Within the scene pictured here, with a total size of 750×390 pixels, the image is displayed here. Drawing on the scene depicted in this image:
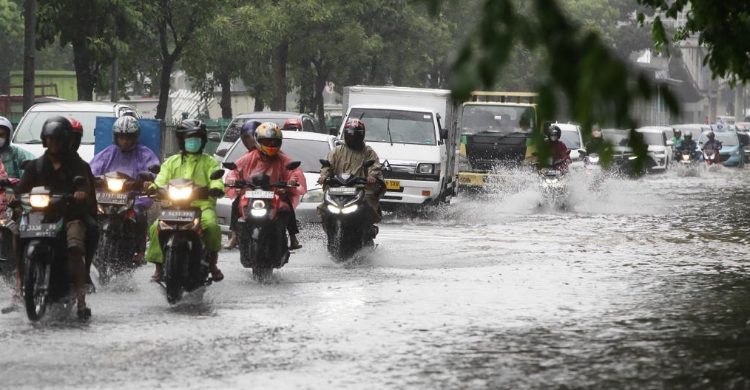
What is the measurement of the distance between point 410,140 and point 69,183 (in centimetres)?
1306

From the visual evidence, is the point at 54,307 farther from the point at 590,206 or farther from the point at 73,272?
the point at 590,206

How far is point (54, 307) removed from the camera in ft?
32.2

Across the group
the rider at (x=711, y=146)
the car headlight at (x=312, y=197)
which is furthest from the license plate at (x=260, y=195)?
the rider at (x=711, y=146)

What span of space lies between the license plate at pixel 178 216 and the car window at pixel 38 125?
10.6 meters

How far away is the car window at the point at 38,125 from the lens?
68.1 feet

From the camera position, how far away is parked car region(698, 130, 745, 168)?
56.7 m

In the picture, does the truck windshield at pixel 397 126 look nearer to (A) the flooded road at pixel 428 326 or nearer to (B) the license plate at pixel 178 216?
(A) the flooded road at pixel 428 326

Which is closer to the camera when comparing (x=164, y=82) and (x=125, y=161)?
(x=125, y=161)

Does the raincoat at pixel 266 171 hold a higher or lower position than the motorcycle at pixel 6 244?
higher

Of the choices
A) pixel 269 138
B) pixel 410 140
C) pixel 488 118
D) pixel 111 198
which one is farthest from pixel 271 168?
pixel 488 118

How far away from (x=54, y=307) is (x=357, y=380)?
3.31 m

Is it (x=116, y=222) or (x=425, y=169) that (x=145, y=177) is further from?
(x=425, y=169)

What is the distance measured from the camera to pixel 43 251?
9320 millimetres

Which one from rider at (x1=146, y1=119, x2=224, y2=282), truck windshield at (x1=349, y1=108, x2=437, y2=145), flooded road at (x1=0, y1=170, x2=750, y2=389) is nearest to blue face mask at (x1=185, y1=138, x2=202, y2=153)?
rider at (x1=146, y1=119, x2=224, y2=282)
